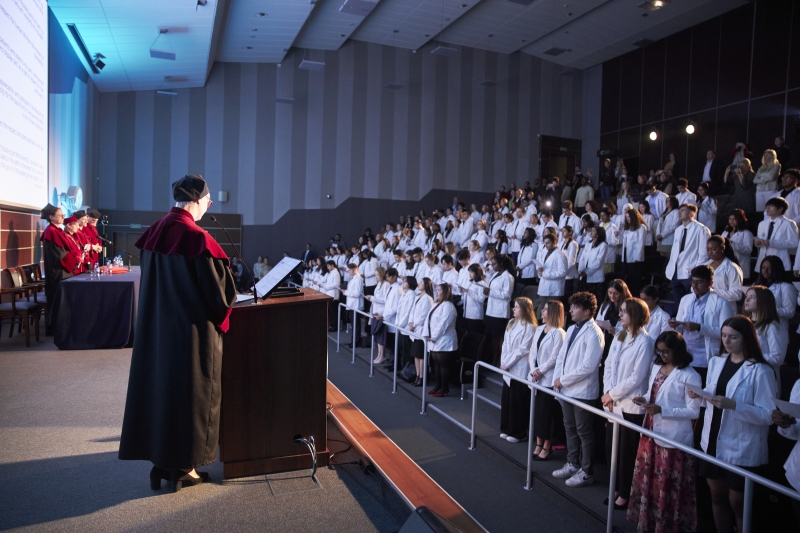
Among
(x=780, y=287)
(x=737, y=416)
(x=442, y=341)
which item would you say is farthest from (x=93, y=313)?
(x=780, y=287)

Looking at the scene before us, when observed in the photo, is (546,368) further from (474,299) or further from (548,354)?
(474,299)

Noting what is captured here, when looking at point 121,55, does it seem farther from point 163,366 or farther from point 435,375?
point 163,366

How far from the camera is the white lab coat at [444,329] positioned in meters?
6.70

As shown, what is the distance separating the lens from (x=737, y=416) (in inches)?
125

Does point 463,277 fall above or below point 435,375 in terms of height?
above

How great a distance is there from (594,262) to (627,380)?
13.8ft

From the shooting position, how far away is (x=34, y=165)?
8070mm

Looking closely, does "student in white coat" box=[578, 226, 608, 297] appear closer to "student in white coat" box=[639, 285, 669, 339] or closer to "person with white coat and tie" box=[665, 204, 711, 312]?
"person with white coat and tie" box=[665, 204, 711, 312]

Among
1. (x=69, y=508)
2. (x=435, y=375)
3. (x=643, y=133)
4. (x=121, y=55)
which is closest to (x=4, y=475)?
(x=69, y=508)

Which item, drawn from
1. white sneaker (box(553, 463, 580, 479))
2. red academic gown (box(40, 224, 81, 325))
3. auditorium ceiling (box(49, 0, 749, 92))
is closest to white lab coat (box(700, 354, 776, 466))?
white sneaker (box(553, 463, 580, 479))

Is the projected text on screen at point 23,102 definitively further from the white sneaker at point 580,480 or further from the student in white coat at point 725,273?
the student in white coat at point 725,273

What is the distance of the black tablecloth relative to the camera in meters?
6.57

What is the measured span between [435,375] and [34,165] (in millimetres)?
6671

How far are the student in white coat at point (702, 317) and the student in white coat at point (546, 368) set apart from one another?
3.30 feet
